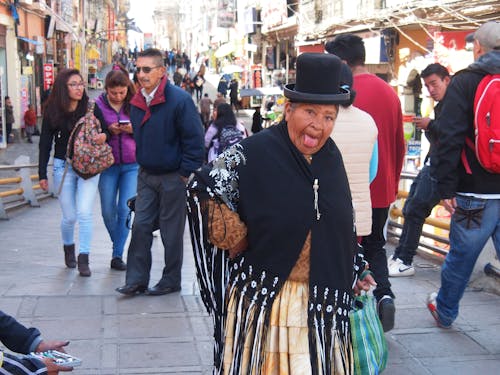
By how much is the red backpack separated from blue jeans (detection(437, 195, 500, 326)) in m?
0.26

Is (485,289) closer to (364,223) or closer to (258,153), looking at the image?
(364,223)

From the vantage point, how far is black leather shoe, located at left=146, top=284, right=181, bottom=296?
6.02 metres

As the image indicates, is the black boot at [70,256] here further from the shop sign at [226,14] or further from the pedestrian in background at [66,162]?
the shop sign at [226,14]

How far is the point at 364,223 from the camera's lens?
445 centimetres

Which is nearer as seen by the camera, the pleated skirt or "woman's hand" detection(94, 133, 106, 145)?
the pleated skirt

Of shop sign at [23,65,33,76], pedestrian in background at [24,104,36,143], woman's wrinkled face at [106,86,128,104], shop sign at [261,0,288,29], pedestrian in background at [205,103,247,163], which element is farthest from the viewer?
shop sign at [261,0,288,29]

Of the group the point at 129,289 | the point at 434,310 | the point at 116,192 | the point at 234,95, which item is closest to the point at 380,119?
the point at 434,310

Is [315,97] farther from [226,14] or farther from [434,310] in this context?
[226,14]

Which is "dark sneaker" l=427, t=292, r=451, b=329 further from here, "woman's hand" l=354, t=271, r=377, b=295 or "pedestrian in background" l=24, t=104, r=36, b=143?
"pedestrian in background" l=24, t=104, r=36, b=143

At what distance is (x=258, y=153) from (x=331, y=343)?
0.78 metres

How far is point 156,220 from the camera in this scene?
610 cm

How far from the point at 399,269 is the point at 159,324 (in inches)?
97.3

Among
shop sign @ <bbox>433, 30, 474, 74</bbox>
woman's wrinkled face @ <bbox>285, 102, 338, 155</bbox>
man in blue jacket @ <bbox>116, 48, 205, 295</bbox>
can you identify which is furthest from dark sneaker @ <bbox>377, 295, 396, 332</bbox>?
shop sign @ <bbox>433, 30, 474, 74</bbox>

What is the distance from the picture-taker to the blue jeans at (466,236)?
4.63 meters
